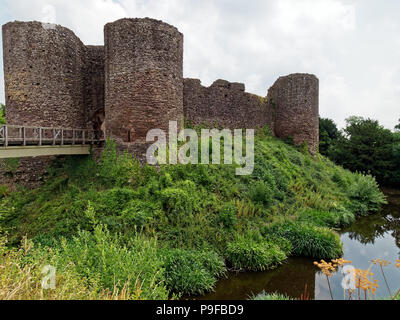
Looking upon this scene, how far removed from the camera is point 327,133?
2762cm

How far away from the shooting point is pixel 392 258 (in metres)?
8.42

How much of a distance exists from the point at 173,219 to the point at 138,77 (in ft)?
18.3

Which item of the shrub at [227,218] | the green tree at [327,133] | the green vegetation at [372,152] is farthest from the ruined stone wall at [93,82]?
the green tree at [327,133]

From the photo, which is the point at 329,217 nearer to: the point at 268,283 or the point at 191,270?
the point at 268,283

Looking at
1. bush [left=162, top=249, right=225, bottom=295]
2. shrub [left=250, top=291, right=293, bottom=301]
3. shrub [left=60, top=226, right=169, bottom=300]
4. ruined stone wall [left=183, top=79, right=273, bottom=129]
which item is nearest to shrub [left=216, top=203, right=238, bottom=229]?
bush [left=162, top=249, right=225, bottom=295]

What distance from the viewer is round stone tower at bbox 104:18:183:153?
9.09m

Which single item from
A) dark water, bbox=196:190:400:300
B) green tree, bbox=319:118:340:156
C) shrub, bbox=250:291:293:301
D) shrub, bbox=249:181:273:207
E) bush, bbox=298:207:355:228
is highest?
green tree, bbox=319:118:340:156

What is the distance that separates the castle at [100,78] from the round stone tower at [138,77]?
0.10ft

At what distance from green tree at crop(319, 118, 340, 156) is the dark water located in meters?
18.1

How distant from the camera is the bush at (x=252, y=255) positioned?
7.00m

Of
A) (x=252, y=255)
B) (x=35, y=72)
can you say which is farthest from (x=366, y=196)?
(x=35, y=72)

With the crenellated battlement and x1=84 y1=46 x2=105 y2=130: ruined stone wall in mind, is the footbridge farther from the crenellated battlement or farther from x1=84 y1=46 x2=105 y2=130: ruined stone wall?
x1=84 y1=46 x2=105 y2=130: ruined stone wall

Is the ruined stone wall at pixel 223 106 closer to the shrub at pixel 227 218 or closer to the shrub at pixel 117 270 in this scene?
the shrub at pixel 227 218
